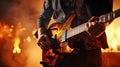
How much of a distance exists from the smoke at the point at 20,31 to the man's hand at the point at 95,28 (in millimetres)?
6425

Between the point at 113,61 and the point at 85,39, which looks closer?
the point at 85,39

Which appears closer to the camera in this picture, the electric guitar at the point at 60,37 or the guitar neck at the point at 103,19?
the guitar neck at the point at 103,19

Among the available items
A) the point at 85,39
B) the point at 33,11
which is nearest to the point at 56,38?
the point at 85,39

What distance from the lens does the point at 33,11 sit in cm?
930

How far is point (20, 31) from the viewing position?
954cm

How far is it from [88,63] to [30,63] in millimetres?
6744

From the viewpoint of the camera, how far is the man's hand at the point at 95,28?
8.61 ft

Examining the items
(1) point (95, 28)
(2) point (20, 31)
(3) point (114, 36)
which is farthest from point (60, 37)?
(2) point (20, 31)

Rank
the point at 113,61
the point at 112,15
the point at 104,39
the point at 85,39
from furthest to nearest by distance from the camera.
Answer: the point at 113,61
the point at 85,39
the point at 104,39
the point at 112,15

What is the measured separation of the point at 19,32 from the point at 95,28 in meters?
7.14

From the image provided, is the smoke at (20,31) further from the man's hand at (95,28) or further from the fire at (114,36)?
the man's hand at (95,28)

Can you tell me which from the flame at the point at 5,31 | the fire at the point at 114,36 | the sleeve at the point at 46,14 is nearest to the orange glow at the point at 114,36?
the fire at the point at 114,36

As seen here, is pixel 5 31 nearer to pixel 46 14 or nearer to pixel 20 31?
pixel 20 31

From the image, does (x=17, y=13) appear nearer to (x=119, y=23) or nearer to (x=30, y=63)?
(x=30, y=63)
